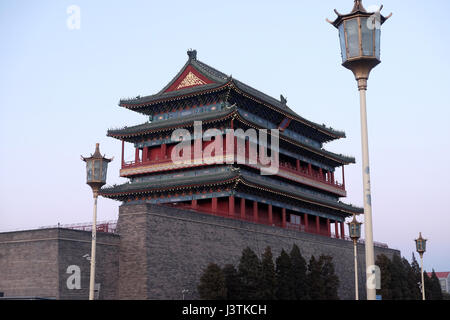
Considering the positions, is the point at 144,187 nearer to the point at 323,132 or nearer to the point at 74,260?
the point at 74,260

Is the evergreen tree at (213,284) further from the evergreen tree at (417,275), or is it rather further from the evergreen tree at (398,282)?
the evergreen tree at (417,275)

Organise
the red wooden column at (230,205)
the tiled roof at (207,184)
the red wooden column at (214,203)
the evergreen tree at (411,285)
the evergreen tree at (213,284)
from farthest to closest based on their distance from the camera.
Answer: the evergreen tree at (411,285)
the red wooden column at (214,203)
the tiled roof at (207,184)
the red wooden column at (230,205)
the evergreen tree at (213,284)

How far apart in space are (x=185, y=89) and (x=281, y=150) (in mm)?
9729

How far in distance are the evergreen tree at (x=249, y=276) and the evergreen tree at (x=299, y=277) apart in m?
3.95

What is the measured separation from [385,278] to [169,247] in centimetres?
1843

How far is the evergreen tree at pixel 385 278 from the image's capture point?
40312mm

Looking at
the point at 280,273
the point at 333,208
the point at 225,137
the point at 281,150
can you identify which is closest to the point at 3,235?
the point at 280,273

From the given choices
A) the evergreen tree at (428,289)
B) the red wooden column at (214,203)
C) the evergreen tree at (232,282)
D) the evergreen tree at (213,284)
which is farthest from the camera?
the evergreen tree at (428,289)

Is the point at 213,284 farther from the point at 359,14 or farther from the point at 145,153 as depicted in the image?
the point at 145,153

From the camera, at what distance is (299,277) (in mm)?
33406

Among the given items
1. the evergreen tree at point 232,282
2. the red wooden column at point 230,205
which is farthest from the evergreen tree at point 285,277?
the red wooden column at point 230,205

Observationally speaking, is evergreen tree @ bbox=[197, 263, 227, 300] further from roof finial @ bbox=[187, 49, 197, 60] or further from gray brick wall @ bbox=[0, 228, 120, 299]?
roof finial @ bbox=[187, 49, 197, 60]

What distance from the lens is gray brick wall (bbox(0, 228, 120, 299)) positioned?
2642 centimetres

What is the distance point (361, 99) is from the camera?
13.0 metres
